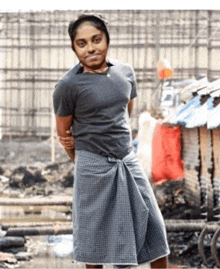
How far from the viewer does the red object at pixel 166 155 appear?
703 cm

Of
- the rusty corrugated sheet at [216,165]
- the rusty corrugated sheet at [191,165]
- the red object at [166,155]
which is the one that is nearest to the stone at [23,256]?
the rusty corrugated sheet at [216,165]

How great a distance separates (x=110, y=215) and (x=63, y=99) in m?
0.47

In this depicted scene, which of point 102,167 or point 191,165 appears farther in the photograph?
point 191,165

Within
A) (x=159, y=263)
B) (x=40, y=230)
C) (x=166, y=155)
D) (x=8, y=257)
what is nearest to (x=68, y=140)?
(x=159, y=263)

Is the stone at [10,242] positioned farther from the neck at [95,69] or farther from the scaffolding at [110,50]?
the scaffolding at [110,50]

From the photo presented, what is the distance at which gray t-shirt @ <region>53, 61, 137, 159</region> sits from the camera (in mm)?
2096

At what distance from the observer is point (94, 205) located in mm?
2137

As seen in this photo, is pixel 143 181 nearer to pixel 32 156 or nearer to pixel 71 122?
pixel 71 122

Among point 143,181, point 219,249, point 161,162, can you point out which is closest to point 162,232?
point 143,181

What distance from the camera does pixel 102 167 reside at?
2.14 metres

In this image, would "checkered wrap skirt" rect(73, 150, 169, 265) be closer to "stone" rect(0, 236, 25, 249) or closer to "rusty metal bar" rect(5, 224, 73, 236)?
"rusty metal bar" rect(5, 224, 73, 236)

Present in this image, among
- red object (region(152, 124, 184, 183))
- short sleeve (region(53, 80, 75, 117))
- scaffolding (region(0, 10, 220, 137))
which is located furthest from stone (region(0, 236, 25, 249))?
scaffolding (region(0, 10, 220, 137))

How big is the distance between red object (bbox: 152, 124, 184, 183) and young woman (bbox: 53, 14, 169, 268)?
4.78 metres

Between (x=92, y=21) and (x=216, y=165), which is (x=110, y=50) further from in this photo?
(x=92, y=21)
